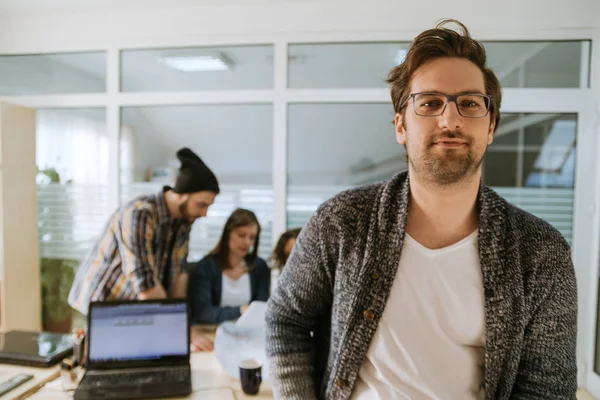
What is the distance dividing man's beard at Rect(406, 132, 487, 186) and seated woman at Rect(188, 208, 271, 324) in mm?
1823

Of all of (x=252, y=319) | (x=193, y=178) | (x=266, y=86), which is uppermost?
(x=266, y=86)

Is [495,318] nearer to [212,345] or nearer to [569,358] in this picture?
[569,358]

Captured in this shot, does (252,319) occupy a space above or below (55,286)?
above

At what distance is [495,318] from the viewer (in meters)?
0.89

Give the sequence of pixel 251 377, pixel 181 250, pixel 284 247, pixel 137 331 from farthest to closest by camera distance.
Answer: pixel 284 247 < pixel 181 250 < pixel 137 331 < pixel 251 377

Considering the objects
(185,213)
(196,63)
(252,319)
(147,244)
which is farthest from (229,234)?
(196,63)

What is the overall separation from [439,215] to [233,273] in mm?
1884

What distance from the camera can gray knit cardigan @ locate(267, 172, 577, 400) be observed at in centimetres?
90

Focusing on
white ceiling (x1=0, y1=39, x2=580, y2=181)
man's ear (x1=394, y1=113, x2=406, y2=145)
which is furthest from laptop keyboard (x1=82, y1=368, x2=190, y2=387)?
white ceiling (x1=0, y1=39, x2=580, y2=181)

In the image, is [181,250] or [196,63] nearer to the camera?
[181,250]

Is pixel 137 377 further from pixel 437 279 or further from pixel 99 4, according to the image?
pixel 99 4

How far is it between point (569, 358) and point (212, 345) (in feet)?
4.72

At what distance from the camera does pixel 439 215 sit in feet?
3.28

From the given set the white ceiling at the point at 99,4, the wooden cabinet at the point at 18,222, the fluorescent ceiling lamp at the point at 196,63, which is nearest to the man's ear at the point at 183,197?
the fluorescent ceiling lamp at the point at 196,63
